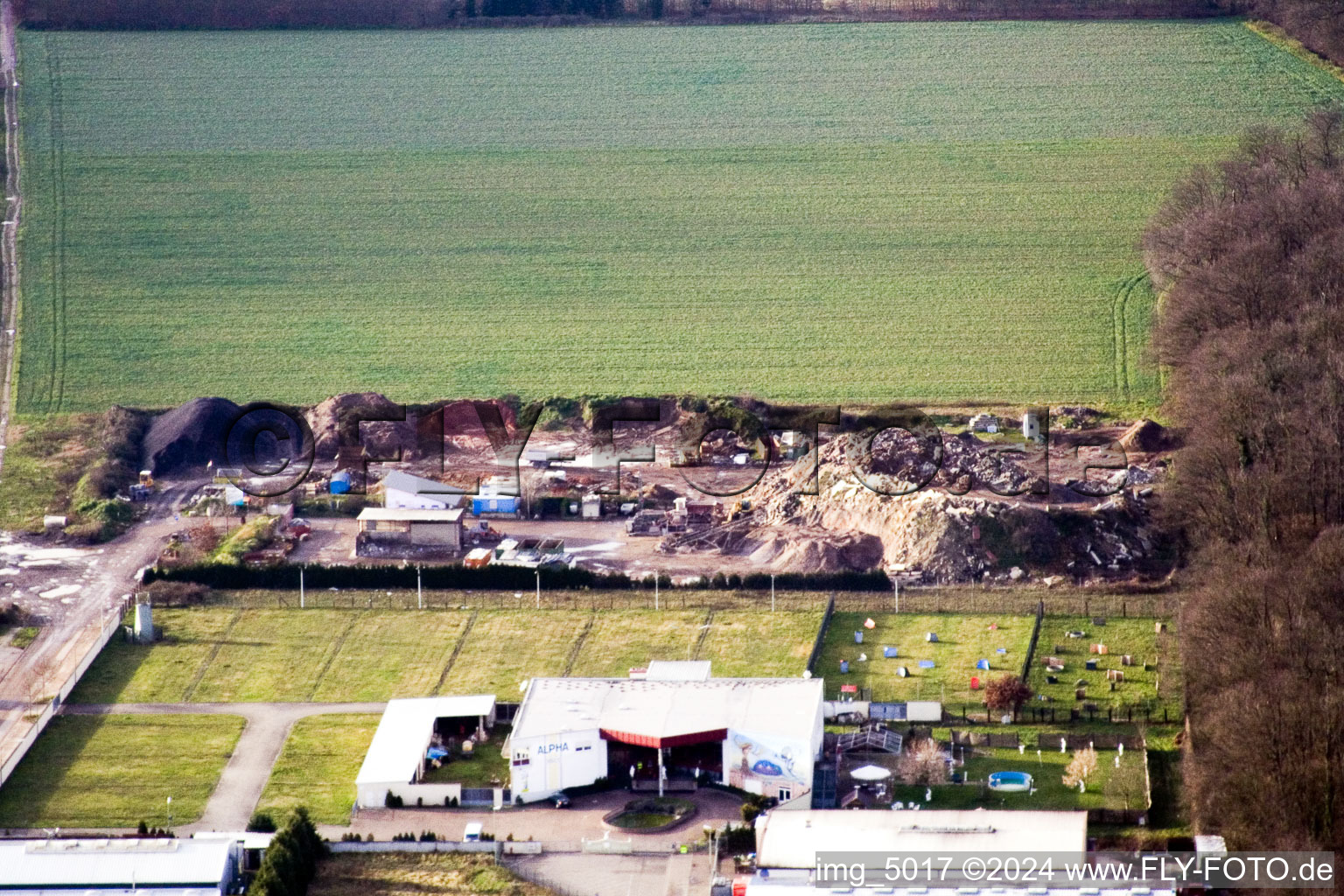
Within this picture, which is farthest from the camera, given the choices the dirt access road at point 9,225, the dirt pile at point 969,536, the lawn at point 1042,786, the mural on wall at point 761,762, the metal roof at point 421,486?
the dirt access road at point 9,225

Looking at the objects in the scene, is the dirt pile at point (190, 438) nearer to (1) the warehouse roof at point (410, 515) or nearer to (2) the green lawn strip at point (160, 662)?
(1) the warehouse roof at point (410, 515)

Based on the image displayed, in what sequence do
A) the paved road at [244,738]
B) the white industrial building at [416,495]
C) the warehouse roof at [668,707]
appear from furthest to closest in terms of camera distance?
the white industrial building at [416,495], the warehouse roof at [668,707], the paved road at [244,738]

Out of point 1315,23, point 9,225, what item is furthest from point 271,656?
point 1315,23

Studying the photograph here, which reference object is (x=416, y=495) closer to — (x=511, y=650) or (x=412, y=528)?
(x=412, y=528)

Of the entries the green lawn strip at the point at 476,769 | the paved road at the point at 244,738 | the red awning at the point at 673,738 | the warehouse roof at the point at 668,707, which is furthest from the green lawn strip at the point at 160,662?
the red awning at the point at 673,738

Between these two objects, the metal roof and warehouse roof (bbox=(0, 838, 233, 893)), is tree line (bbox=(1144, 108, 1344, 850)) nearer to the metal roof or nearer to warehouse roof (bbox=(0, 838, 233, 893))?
warehouse roof (bbox=(0, 838, 233, 893))

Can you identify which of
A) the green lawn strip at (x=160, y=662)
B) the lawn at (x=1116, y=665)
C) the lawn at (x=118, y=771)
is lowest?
→ the lawn at (x=118, y=771)

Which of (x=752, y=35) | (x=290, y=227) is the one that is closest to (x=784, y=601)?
(x=290, y=227)
